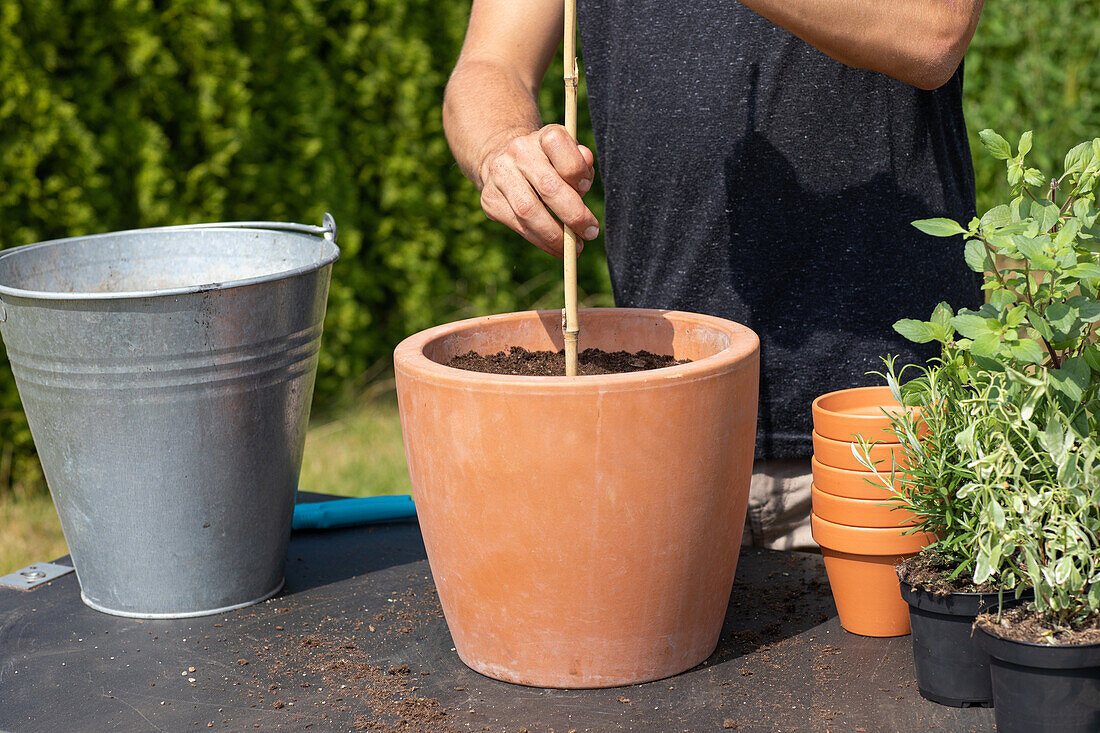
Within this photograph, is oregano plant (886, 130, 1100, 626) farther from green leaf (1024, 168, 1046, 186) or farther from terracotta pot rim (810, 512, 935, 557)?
terracotta pot rim (810, 512, 935, 557)

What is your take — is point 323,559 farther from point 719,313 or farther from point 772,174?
point 772,174

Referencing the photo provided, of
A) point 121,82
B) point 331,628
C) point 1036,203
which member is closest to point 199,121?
point 121,82

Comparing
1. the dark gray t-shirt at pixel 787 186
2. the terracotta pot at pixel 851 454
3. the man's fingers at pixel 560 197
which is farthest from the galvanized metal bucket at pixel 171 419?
the terracotta pot at pixel 851 454

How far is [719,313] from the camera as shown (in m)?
1.67

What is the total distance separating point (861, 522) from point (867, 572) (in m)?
0.06

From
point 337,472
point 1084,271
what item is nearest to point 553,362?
point 1084,271

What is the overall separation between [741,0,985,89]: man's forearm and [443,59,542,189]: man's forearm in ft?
1.43

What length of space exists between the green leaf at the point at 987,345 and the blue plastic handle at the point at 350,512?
3.28 feet

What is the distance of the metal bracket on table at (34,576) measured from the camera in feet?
4.92

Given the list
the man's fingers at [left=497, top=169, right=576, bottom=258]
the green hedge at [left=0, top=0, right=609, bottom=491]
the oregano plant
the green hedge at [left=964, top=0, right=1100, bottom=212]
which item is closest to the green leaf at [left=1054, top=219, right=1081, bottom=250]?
the oregano plant

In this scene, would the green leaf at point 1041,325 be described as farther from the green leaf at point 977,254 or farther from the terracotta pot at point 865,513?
the terracotta pot at point 865,513

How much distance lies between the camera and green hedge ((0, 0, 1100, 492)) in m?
3.38

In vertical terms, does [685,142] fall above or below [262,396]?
above

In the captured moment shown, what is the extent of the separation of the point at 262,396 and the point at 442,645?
1.28 feet
